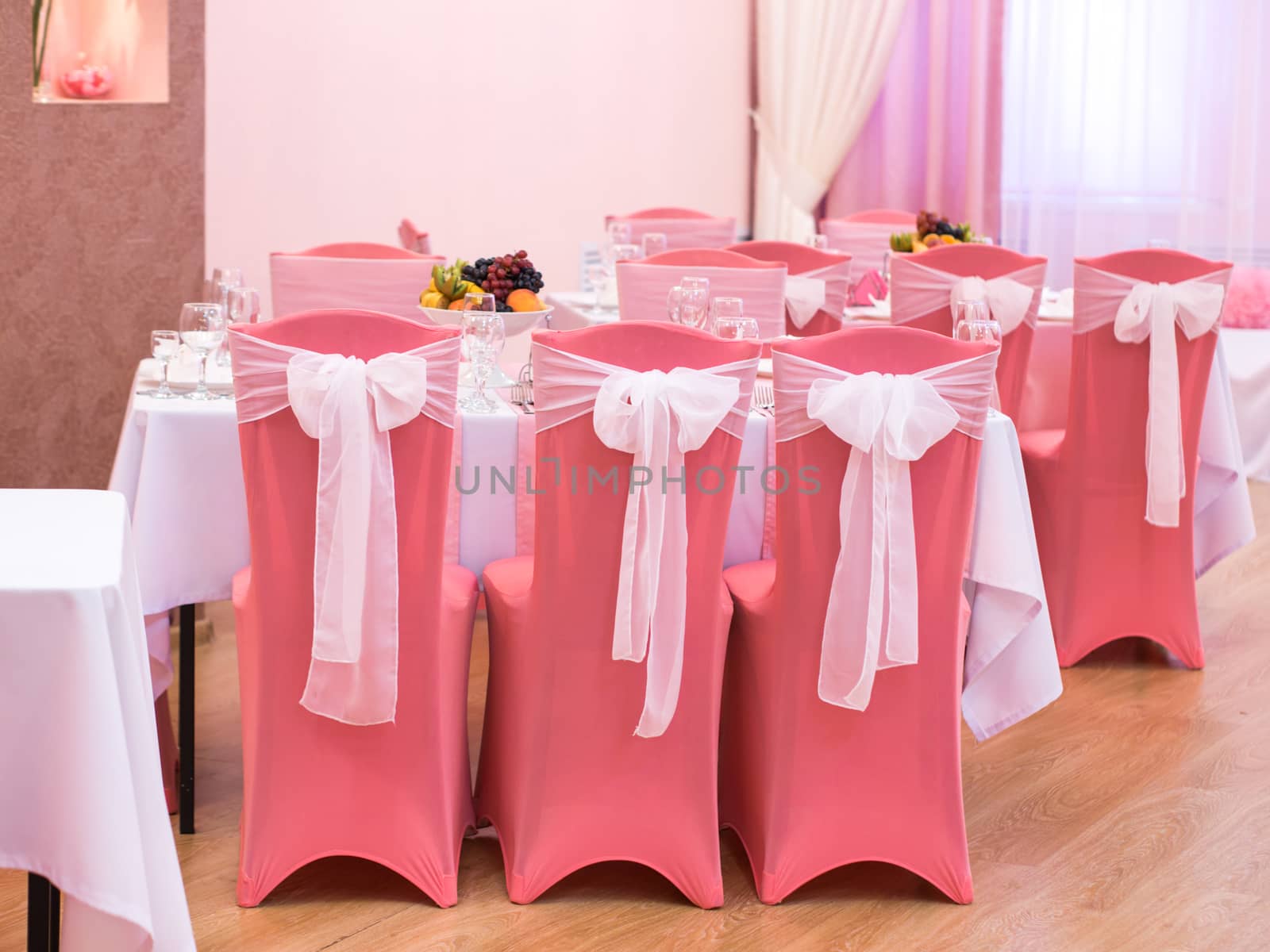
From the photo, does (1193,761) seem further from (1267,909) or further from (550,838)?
(550,838)

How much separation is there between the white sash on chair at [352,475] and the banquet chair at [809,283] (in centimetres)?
180

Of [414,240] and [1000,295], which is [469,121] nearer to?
[414,240]

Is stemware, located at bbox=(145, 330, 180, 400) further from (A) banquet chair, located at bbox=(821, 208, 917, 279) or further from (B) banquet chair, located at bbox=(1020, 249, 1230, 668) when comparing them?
(A) banquet chair, located at bbox=(821, 208, 917, 279)

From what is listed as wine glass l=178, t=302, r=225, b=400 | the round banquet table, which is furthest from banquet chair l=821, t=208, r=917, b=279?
wine glass l=178, t=302, r=225, b=400

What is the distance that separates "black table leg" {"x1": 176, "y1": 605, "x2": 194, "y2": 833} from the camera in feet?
8.61

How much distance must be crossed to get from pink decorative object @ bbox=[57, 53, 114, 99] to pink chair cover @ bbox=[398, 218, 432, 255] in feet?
3.26

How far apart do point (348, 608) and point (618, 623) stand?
16.3 inches

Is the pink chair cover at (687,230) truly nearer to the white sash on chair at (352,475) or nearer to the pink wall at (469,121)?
the pink wall at (469,121)

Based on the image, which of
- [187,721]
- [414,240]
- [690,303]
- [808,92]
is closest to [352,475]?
[187,721]

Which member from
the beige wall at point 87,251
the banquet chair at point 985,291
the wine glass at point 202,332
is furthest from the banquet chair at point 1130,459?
the beige wall at point 87,251

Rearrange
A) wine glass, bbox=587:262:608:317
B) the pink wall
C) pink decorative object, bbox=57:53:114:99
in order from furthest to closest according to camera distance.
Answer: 1. the pink wall
2. wine glass, bbox=587:262:608:317
3. pink decorative object, bbox=57:53:114:99

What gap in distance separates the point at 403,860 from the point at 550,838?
25 cm

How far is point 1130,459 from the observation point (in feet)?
11.9

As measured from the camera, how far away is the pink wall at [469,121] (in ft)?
17.4
